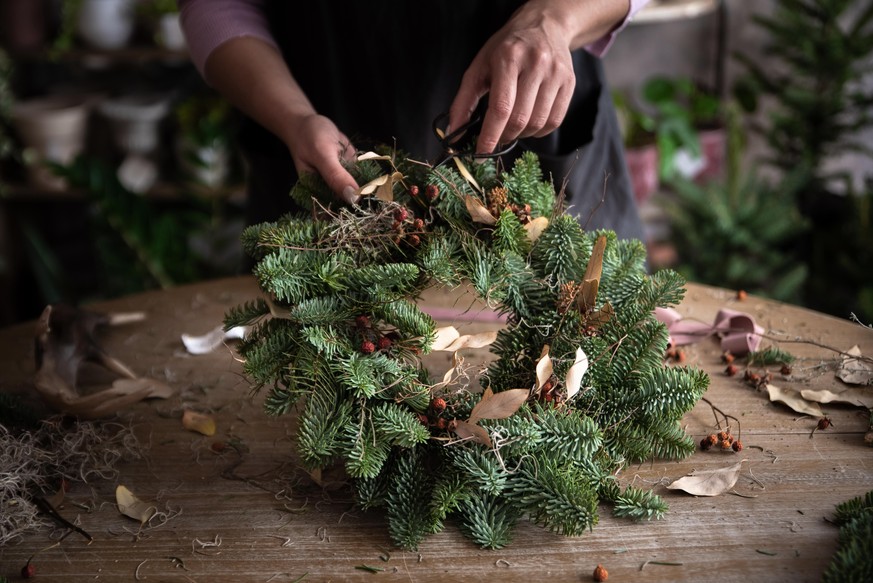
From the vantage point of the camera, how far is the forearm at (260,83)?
1019 millimetres

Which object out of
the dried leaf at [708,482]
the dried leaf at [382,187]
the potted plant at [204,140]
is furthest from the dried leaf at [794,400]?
the potted plant at [204,140]

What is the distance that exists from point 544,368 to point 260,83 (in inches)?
22.7

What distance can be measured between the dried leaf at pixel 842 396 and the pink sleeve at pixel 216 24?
0.85m

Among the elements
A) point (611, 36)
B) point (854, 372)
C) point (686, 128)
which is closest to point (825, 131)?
point (686, 128)

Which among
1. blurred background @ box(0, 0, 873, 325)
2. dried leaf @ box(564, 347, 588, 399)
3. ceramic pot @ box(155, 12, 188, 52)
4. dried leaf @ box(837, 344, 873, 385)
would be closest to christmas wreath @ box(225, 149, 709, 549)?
dried leaf @ box(564, 347, 588, 399)

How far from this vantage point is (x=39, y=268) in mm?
2406

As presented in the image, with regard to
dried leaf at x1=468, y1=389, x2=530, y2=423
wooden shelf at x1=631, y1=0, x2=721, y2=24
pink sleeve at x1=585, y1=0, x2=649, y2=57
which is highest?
pink sleeve at x1=585, y1=0, x2=649, y2=57

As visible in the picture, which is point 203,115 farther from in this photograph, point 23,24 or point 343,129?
point 343,129

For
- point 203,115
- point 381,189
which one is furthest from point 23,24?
point 381,189

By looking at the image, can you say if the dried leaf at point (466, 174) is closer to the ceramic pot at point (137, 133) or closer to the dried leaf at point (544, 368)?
the dried leaf at point (544, 368)

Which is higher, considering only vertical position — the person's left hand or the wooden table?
the person's left hand

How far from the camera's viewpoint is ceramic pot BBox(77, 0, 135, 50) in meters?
2.33

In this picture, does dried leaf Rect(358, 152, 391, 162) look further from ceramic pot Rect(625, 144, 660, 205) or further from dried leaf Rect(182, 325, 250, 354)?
ceramic pot Rect(625, 144, 660, 205)

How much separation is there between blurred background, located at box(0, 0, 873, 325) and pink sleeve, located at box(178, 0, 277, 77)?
995 millimetres
